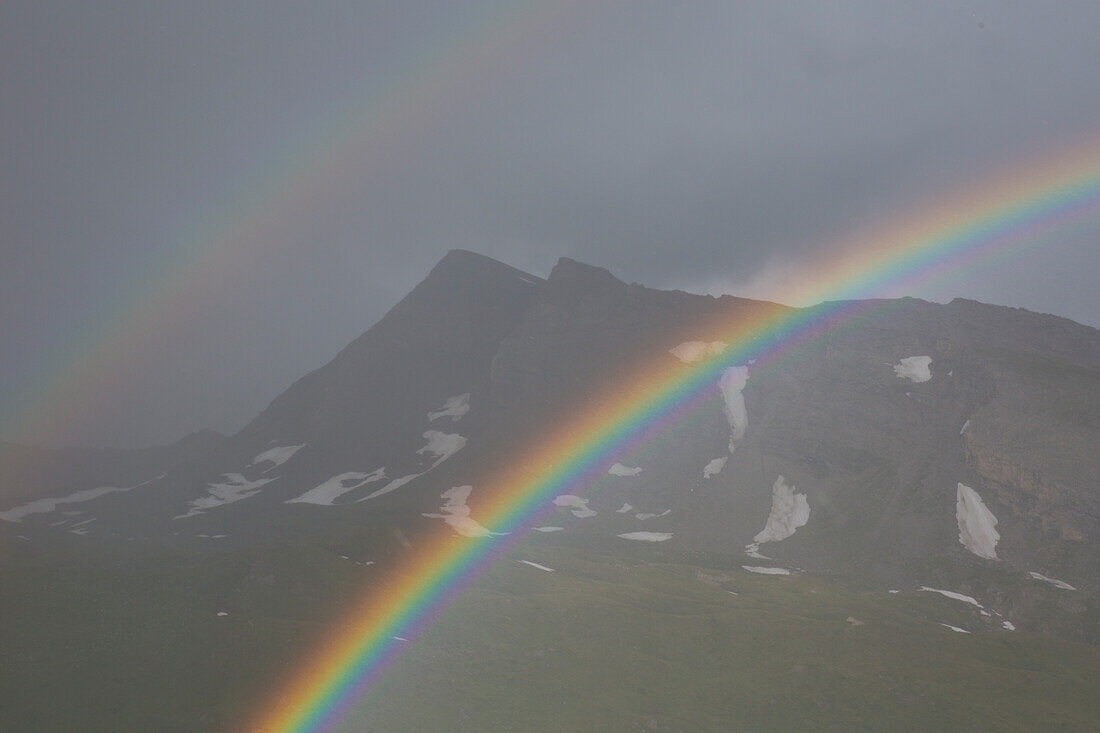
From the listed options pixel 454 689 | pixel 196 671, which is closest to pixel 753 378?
pixel 454 689

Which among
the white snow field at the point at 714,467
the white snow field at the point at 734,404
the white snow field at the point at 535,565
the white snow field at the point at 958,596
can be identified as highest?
the white snow field at the point at 734,404

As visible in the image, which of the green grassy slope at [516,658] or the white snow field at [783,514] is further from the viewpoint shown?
the white snow field at [783,514]

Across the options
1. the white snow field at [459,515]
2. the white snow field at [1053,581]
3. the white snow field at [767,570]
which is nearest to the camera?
the white snow field at [1053,581]

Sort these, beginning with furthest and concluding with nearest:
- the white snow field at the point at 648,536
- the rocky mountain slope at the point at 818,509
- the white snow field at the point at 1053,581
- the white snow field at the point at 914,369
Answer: the white snow field at the point at 914,369 → the white snow field at the point at 648,536 → the white snow field at the point at 1053,581 → the rocky mountain slope at the point at 818,509

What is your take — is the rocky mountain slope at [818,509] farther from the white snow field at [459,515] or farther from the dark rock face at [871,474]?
the white snow field at [459,515]

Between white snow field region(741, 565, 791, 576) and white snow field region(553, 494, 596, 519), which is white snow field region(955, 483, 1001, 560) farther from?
white snow field region(553, 494, 596, 519)

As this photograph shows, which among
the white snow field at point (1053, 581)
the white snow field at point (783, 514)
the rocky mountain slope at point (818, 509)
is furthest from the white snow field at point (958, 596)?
the white snow field at point (783, 514)

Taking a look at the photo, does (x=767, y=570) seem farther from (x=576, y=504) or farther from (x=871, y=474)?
(x=576, y=504)

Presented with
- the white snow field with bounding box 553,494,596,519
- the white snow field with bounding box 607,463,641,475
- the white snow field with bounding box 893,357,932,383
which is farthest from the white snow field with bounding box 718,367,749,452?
the white snow field with bounding box 553,494,596,519
